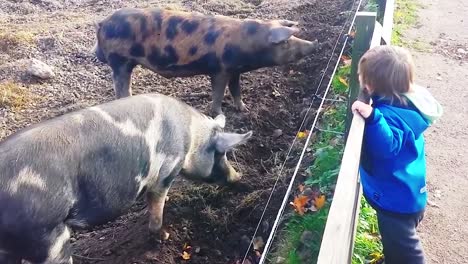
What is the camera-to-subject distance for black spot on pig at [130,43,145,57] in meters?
6.05

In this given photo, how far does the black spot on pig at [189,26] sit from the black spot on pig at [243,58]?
41 cm

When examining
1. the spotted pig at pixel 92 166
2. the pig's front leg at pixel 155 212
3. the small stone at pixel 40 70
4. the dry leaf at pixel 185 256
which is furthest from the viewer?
the small stone at pixel 40 70

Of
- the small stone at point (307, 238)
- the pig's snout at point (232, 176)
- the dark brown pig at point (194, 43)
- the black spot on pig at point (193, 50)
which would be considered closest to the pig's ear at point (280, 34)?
the dark brown pig at point (194, 43)

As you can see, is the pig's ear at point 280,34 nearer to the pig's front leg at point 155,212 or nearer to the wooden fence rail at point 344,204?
the pig's front leg at point 155,212

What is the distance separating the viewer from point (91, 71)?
710 centimetres

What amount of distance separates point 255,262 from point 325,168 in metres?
1.07

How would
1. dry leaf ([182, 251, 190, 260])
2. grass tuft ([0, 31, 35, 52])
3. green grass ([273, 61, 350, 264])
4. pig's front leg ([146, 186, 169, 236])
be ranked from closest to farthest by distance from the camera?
1. green grass ([273, 61, 350, 264])
2. dry leaf ([182, 251, 190, 260])
3. pig's front leg ([146, 186, 169, 236])
4. grass tuft ([0, 31, 35, 52])

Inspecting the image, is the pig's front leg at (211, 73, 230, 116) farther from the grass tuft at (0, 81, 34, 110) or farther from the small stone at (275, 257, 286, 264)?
the small stone at (275, 257, 286, 264)

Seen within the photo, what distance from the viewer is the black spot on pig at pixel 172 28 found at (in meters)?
6.04

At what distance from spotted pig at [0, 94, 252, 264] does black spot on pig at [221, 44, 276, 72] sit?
4.76ft

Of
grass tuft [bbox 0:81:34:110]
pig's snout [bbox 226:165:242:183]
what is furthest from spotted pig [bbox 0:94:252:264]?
grass tuft [bbox 0:81:34:110]

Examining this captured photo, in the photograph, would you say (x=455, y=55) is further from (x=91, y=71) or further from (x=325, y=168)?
(x=91, y=71)

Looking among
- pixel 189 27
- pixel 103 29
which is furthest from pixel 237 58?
pixel 103 29

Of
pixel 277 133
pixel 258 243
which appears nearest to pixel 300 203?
pixel 258 243
